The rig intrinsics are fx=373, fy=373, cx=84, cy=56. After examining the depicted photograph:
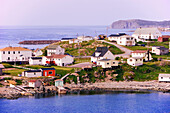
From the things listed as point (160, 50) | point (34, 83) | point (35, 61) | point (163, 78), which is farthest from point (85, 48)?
point (34, 83)

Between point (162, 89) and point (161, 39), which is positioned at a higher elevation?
point (161, 39)

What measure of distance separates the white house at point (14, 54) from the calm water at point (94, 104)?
80.9 ft

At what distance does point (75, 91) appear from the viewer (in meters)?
62.0

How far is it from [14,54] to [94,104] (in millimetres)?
32132

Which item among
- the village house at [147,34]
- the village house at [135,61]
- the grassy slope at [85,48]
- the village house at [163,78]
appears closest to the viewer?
the village house at [163,78]

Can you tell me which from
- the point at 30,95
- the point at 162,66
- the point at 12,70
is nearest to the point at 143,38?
the point at 162,66

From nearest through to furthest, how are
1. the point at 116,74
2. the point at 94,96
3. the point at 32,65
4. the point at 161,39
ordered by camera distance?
the point at 94,96
the point at 116,74
the point at 32,65
the point at 161,39

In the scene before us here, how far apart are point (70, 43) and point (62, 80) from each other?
133ft

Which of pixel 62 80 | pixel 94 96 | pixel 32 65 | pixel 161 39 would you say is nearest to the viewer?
pixel 94 96

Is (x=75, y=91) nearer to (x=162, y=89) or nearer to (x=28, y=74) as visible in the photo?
(x=28, y=74)

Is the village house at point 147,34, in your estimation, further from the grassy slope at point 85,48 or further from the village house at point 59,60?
the village house at point 59,60

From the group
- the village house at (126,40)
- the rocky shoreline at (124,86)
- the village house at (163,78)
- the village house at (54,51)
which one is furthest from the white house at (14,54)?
the village house at (163,78)

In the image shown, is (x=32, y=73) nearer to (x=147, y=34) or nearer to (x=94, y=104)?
(x=94, y=104)

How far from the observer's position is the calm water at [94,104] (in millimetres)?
50438
